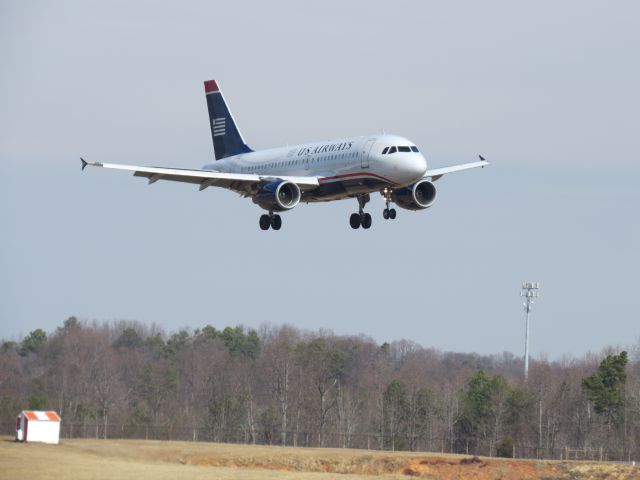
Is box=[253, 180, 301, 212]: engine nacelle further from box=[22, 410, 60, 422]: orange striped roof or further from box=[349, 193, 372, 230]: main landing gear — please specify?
box=[22, 410, 60, 422]: orange striped roof

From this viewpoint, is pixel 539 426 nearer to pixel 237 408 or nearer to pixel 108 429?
pixel 237 408

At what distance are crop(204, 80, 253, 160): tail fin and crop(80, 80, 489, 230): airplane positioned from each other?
6.91 meters

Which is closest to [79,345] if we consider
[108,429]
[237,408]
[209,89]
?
[237,408]

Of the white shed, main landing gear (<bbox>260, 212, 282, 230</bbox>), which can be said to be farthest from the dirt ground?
main landing gear (<bbox>260, 212, 282, 230</bbox>)

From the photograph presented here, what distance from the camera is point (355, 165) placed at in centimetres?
7906

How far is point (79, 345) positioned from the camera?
176m

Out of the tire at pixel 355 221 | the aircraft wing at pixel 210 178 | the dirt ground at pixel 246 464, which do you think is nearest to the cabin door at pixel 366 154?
the aircraft wing at pixel 210 178

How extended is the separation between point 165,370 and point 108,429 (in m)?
54.2

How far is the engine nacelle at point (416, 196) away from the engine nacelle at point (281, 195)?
5.57m

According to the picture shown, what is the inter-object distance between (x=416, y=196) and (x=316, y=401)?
65.8 metres

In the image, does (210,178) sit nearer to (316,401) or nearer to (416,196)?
(416,196)

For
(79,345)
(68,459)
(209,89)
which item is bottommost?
(68,459)

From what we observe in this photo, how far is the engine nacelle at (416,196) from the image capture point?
81.9 meters

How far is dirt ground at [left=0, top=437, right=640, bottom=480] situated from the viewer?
64.7 meters
